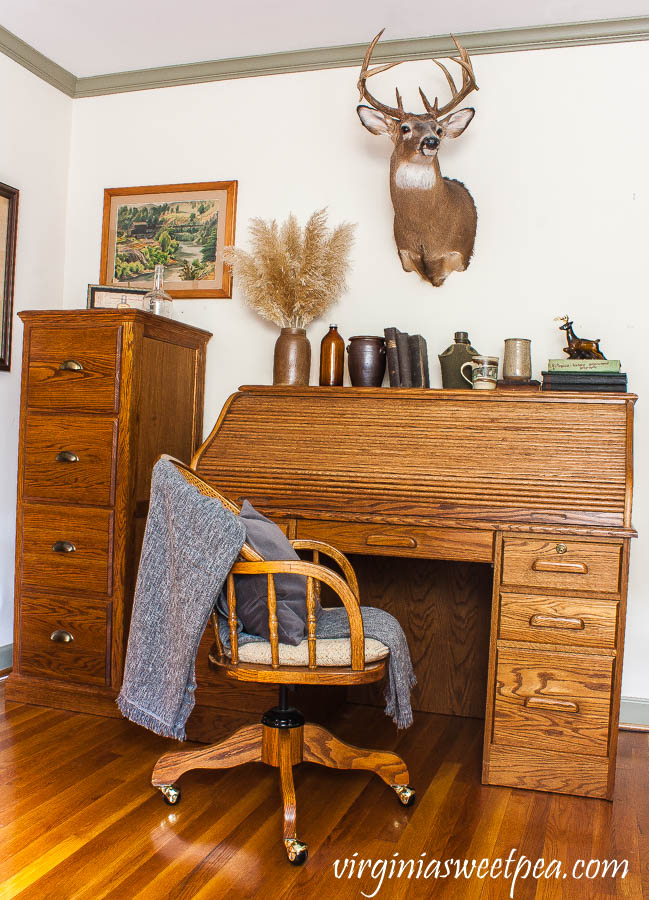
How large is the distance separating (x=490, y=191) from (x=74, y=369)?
5.74 feet

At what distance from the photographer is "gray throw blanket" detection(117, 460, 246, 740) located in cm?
195

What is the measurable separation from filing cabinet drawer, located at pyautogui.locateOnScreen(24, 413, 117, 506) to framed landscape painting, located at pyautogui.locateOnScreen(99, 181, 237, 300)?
875 millimetres

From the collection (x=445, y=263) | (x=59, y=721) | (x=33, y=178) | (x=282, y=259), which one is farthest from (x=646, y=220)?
(x=59, y=721)

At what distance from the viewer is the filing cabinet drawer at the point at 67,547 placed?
2928mm

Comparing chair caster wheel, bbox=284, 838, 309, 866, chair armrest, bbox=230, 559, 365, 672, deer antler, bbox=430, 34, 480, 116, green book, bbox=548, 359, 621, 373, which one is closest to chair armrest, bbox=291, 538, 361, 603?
chair armrest, bbox=230, 559, 365, 672

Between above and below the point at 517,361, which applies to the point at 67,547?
below

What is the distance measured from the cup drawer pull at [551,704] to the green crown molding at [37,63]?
3.16 metres

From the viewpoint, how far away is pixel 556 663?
2381 mm

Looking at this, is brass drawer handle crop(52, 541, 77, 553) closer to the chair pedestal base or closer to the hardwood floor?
the hardwood floor

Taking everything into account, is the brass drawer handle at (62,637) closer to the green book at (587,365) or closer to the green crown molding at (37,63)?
the green book at (587,365)

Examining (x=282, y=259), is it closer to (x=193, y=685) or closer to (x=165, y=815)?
(x=193, y=685)

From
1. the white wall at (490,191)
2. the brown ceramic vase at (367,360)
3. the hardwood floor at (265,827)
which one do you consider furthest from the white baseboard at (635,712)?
the brown ceramic vase at (367,360)

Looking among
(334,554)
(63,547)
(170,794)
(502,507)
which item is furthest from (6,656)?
(502,507)

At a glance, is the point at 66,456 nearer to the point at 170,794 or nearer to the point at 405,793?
the point at 170,794
